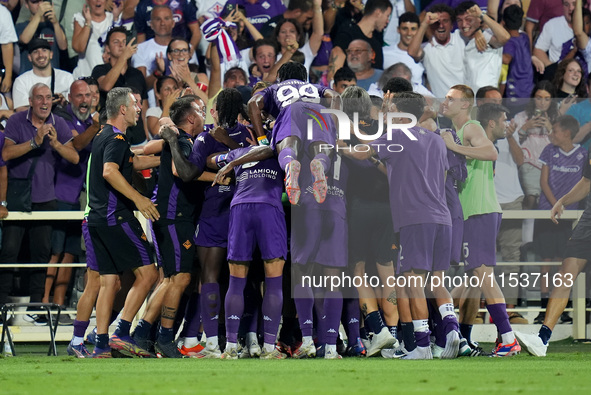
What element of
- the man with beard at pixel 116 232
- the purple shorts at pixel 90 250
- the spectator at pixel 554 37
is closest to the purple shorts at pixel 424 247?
the man with beard at pixel 116 232

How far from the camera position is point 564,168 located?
11.6 meters

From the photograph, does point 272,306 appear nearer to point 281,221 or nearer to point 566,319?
point 281,221

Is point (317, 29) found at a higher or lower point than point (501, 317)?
higher

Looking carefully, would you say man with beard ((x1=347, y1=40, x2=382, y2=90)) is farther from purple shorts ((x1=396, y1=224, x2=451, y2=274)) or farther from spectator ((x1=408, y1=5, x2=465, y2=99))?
purple shorts ((x1=396, y1=224, x2=451, y2=274))

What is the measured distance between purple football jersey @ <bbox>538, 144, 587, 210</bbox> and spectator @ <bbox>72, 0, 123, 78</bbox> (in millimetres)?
6176

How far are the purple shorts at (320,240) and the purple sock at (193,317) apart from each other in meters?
1.30

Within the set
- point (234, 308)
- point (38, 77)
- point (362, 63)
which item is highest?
point (362, 63)

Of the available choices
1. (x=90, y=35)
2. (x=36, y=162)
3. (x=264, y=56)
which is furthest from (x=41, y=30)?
(x=264, y=56)

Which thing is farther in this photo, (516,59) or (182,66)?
(516,59)

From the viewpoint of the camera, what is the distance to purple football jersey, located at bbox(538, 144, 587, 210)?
1160 cm

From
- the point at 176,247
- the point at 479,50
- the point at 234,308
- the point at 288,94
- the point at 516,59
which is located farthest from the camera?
the point at 516,59

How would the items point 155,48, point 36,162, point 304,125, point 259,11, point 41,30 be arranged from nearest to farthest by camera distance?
point 304,125, point 36,162, point 41,30, point 155,48, point 259,11

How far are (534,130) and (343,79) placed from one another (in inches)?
111

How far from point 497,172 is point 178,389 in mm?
7579
